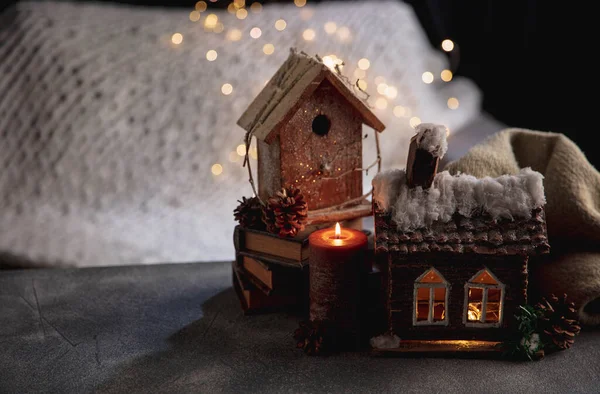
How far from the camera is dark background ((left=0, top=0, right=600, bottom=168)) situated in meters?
1.64

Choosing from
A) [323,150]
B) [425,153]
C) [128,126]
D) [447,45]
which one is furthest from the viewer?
[447,45]

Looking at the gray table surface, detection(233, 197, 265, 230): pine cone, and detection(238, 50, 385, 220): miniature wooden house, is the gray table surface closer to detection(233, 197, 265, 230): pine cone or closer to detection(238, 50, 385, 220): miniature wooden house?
detection(233, 197, 265, 230): pine cone

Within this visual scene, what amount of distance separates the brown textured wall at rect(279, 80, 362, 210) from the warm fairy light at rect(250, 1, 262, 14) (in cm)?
88

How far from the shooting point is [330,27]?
1919 millimetres

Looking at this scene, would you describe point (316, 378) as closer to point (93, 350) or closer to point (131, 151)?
point (93, 350)

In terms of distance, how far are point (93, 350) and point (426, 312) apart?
638 millimetres

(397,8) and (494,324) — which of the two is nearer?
(494,324)

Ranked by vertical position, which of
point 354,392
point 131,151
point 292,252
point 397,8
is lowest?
point 354,392

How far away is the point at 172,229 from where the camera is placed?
1680 mm

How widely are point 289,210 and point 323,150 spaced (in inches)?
7.0

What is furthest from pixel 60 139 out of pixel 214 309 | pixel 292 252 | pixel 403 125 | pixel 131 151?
pixel 403 125

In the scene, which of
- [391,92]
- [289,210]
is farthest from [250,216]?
[391,92]

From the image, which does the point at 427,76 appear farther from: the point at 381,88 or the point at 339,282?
the point at 339,282

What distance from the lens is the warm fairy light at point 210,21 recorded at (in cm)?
185
